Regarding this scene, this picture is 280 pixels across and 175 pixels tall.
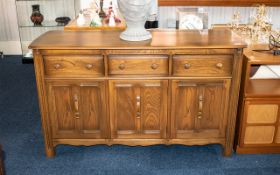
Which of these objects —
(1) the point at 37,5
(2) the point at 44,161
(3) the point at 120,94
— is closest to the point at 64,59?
(3) the point at 120,94

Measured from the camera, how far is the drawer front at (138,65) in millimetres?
2229

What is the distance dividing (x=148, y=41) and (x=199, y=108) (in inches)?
22.6

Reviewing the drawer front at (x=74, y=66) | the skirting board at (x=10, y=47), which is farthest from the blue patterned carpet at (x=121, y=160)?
the skirting board at (x=10, y=47)

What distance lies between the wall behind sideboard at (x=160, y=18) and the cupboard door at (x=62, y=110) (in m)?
2.01

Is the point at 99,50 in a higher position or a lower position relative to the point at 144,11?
lower

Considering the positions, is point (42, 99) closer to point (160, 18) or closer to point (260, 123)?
point (260, 123)

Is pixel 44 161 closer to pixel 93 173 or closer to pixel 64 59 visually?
pixel 93 173

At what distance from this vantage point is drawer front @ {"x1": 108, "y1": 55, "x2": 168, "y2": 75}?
2229mm

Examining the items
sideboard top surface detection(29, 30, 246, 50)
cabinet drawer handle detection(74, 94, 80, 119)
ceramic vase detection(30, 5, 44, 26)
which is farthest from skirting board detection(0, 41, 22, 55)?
cabinet drawer handle detection(74, 94, 80, 119)

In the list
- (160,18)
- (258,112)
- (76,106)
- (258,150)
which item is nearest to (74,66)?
(76,106)

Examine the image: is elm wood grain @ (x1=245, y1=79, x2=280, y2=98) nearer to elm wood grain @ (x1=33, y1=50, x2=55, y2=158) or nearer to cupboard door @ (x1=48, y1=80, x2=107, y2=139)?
cupboard door @ (x1=48, y1=80, x2=107, y2=139)

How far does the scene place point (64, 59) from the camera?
2.24 meters

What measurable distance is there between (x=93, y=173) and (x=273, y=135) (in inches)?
51.5

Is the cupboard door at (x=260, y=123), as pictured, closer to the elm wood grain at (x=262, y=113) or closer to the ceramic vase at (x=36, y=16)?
the elm wood grain at (x=262, y=113)
